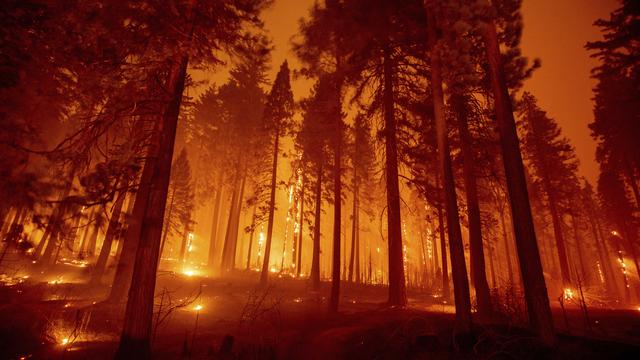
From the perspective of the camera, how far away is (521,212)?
698cm

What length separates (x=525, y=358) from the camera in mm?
5113

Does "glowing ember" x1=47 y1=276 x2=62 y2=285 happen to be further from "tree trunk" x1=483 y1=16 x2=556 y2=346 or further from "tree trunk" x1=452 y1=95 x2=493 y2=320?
"tree trunk" x1=483 y1=16 x2=556 y2=346

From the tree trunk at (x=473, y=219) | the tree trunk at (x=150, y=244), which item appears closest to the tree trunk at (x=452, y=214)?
the tree trunk at (x=473, y=219)

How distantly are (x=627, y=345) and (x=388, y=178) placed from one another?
8043mm

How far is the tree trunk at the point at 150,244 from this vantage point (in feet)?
21.0

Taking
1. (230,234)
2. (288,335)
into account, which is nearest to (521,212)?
(288,335)

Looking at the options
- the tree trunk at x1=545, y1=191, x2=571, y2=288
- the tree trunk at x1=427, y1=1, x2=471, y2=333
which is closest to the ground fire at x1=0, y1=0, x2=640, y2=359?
the tree trunk at x1=427, y1=1, x2=471, y2=333

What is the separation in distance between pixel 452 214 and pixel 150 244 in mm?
7792

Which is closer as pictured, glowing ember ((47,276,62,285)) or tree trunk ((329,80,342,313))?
tree trunk ((329,80,342,313))

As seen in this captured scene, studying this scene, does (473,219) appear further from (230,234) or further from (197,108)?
(230,234)

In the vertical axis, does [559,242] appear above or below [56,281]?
above

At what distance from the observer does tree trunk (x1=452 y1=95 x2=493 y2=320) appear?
10.8 m

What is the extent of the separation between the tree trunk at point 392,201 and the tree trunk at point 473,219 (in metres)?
2.87

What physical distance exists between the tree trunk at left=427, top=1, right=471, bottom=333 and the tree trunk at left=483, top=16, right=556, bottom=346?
4.34ft
